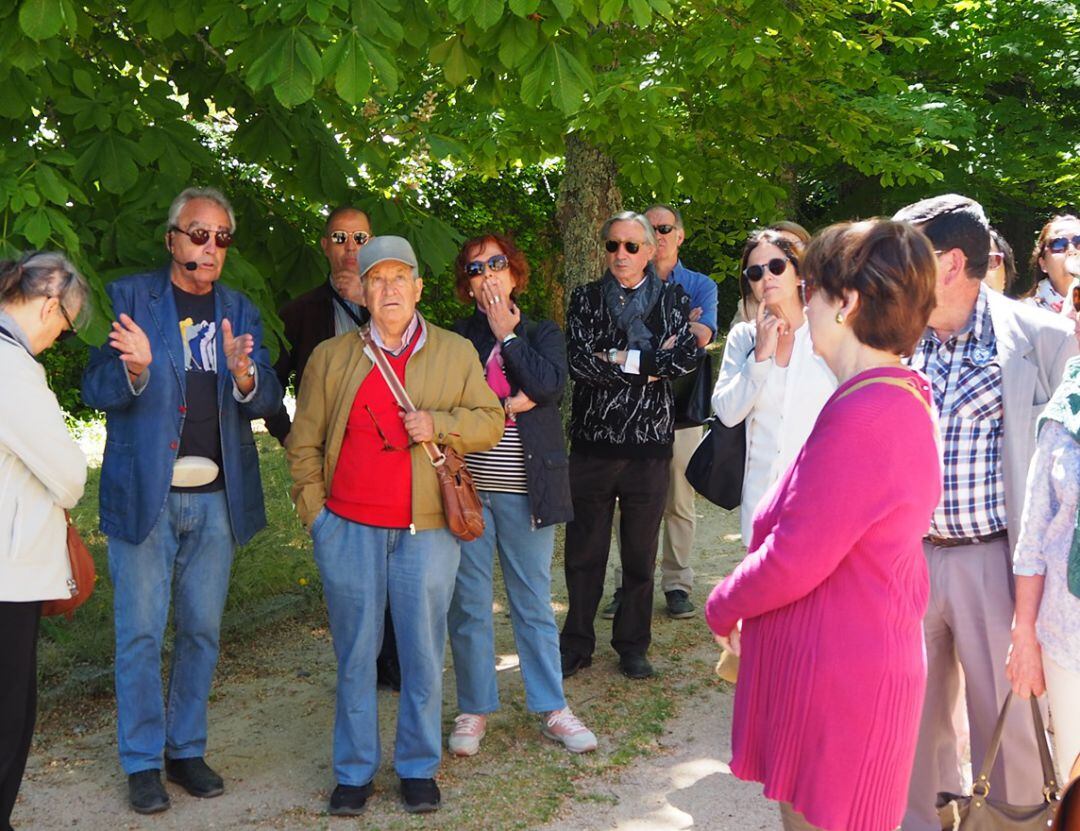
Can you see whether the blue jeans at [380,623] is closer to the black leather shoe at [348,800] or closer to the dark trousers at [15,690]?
the black leather shoe at [348,800]

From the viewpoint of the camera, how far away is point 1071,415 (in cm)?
298

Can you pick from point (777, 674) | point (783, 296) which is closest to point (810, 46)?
point (783, 296)

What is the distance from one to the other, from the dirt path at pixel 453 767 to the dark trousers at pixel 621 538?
23 centimetres

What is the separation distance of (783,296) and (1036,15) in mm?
9435

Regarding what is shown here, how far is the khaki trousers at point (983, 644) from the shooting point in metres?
3.64

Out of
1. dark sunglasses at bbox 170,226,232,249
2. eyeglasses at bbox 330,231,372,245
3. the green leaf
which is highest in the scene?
the green leaf

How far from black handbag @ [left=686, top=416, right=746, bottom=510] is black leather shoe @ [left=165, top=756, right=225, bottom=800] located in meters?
2.22

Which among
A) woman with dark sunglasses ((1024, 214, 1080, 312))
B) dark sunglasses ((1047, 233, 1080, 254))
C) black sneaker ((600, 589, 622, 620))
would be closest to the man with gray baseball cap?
black sneaker ((600, 589, 622, 620))

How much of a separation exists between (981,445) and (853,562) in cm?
122

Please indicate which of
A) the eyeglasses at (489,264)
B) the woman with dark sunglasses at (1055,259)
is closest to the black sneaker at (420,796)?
the eyeglasses at (489,264)

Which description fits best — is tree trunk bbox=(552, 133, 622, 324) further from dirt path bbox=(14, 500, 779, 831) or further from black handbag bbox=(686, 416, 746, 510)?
black handbag bbox=(686, 416, 746, 510)

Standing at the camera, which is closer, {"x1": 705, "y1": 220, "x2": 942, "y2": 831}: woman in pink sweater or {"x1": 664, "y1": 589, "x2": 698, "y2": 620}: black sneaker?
{"x1": 705, "y1": 220, "x2": 942, "y2": 831}: woman in pink sweater

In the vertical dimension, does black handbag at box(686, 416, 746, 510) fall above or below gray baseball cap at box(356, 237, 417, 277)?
below

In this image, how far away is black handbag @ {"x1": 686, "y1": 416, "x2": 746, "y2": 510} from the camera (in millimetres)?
4836
